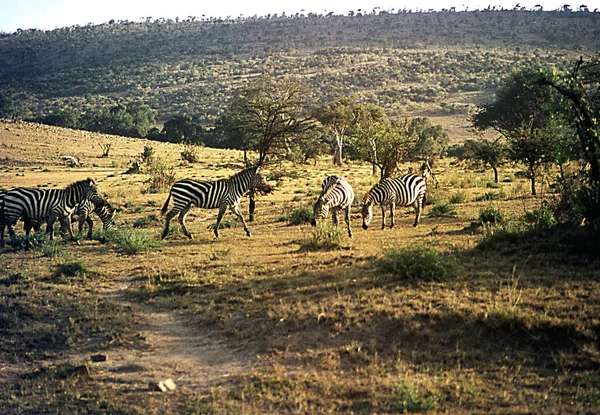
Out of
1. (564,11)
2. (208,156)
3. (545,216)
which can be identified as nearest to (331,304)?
(545,216)

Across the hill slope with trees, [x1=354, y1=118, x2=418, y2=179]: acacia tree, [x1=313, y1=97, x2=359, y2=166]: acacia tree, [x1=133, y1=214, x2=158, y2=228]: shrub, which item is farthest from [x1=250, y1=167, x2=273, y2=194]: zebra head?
the hill slope with trees

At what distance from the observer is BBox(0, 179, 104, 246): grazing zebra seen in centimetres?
1467

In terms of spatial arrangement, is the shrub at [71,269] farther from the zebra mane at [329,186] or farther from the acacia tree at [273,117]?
the acacia tree at [273,117]

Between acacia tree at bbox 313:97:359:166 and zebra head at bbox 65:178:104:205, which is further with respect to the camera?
acacia tree at bbox 313:97:359:166

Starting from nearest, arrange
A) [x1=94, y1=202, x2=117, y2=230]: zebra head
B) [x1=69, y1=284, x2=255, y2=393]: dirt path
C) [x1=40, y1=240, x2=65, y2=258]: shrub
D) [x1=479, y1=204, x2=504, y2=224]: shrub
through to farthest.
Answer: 1. [x1=69, y1=284, x2=255, y2=393]: dirt path
2. [x1=40, y1=240, x2=65, y2=258]: shrub
3. [x1=479, y1=204, x2=504, y2=224]: shrub
4. [x1=94, y1=202, x2=117, y2=230]: zebra head

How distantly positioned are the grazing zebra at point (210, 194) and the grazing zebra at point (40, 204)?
2.42m

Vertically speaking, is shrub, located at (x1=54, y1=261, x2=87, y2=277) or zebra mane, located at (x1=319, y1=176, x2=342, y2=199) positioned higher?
zebra mane, located at (x1=319, y1=176, x2=342, y2=199)

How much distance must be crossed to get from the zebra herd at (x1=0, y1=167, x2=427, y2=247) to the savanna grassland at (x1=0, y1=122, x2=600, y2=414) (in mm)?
1783

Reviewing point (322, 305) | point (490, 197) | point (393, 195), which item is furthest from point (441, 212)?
point (322, 305)

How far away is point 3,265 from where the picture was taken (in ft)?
40.2

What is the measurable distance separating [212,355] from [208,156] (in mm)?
42959

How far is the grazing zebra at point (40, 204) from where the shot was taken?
14672mm

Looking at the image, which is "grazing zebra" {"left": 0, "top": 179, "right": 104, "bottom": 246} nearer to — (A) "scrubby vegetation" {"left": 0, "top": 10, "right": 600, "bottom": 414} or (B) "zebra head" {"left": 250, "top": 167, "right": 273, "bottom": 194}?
(A) "scrubby vegetation" {"left": 0, "top": 10, "right": 600, "bottom": 414}

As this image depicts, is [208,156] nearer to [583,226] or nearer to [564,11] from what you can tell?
[583,226]
